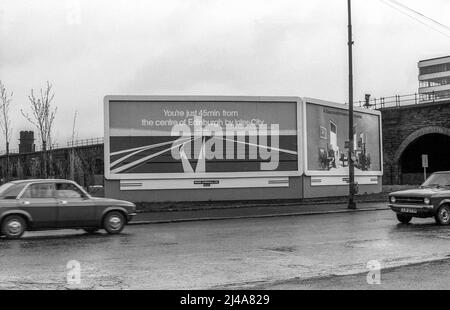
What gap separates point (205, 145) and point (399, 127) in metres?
23.1

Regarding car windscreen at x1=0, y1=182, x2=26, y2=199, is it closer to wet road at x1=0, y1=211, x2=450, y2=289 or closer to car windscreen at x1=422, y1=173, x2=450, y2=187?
wet road at x1=0, y1=211, x2=450, y2=289

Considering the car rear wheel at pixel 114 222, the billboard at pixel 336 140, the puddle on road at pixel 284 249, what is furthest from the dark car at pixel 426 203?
the billboard at pixel 336 140

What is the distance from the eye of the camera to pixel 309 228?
632 inches

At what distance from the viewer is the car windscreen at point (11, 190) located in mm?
13703

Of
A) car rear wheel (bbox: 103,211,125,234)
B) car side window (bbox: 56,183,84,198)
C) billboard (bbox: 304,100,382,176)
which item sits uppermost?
billboard (bbox: 304,100,382,176)

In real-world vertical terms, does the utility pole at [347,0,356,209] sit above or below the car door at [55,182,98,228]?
above

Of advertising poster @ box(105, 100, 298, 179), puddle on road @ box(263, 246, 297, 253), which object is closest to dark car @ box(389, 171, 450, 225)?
puddle on road @ box(263, 246, 297, 253)

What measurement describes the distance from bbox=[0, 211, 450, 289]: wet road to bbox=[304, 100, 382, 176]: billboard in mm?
12149

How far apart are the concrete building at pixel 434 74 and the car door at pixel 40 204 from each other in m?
115

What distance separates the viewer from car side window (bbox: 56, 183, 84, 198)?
563 inches

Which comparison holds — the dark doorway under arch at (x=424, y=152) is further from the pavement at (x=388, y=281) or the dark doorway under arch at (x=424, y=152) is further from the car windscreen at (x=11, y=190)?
the pavement at (x=388, y=281)

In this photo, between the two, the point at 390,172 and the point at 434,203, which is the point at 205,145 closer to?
the point at 434,203

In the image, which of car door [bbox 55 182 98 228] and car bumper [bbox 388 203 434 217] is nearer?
car door [bbox 55 182 98 228]
